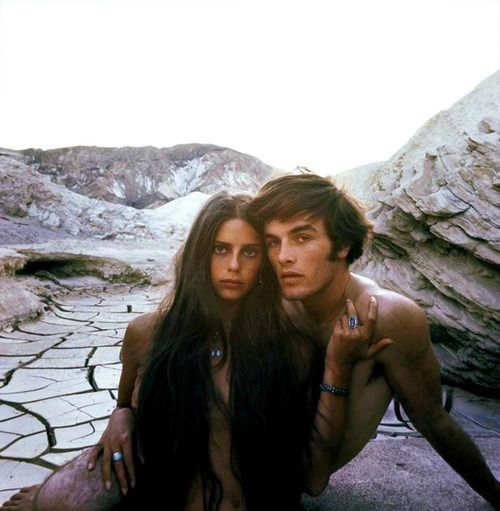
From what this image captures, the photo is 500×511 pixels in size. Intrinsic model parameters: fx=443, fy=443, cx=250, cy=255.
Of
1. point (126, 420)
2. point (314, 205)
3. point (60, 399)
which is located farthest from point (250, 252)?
point (60, 399)

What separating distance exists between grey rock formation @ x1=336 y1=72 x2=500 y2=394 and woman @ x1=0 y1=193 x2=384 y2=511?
1.25 m

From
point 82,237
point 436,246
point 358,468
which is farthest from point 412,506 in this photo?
point 82,237

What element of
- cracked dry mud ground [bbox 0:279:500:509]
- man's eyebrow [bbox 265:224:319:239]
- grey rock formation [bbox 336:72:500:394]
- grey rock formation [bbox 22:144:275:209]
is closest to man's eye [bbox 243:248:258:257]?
man's eyebrow [bbox 265:224:319:239]

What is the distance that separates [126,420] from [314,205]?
1.14 meters

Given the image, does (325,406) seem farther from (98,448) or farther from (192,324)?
(98,448)

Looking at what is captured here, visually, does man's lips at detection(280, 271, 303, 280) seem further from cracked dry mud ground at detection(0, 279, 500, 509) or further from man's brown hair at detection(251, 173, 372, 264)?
cracked dry mud ground at detection(0, 279, 500, 509)

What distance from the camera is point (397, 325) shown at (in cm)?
172

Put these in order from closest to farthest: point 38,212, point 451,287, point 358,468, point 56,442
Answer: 1. point 358,468
2. point 56,442
3. point 451,287
4. point 38,212

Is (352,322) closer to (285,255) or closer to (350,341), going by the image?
(350,341)

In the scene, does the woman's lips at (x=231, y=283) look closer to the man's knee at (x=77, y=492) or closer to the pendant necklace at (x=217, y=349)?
the pendant necklace at (x=217, y=349)

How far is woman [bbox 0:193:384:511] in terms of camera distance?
1.64 meters

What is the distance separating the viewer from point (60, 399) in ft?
10.9

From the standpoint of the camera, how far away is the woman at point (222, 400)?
5.37 ft

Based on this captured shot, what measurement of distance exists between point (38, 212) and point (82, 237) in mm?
1265
